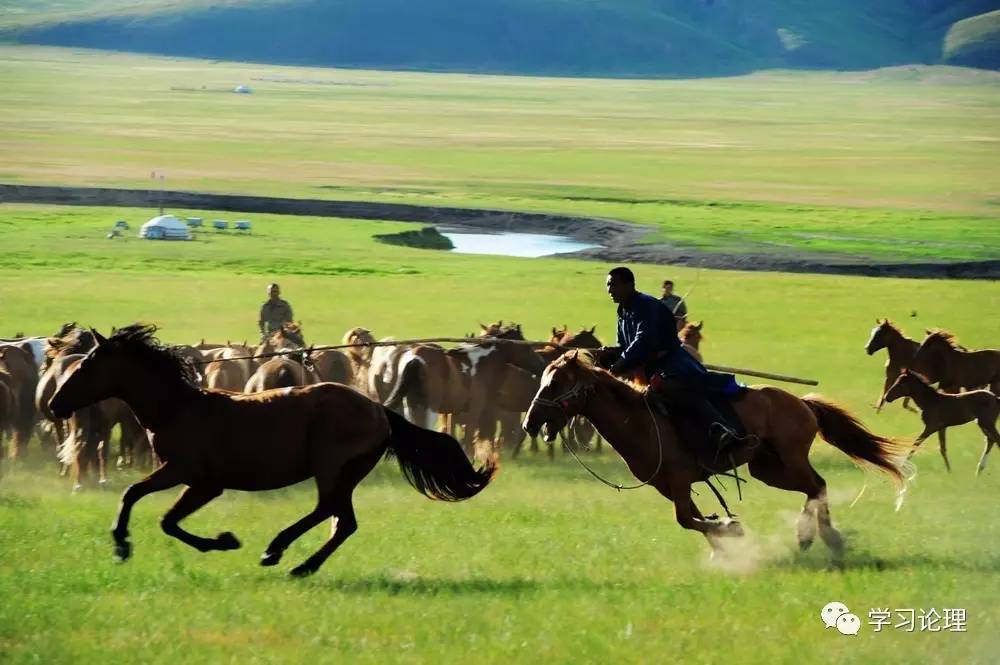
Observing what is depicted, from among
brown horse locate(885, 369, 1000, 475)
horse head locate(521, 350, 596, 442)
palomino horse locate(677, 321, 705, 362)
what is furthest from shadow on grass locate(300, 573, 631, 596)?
palomino horse locate(677, 321, 705, 362)

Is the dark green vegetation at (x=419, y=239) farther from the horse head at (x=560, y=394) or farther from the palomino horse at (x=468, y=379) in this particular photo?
the horse head at (x=560, y=394)

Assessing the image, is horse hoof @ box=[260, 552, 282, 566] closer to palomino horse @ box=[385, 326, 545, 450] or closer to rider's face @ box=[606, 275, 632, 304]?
rider's face @ box=[606, 275, 632, 304]

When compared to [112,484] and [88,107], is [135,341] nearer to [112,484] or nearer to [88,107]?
[112,484]

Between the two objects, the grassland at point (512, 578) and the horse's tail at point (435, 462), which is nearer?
the grassland at point (512, 578)

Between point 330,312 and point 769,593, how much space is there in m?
28.0

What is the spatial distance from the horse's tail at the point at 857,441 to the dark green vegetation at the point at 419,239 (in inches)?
1801

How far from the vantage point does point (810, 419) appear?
13695 mm

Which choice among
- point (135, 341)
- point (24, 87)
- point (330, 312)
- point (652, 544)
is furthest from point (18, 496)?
point (24, 87)

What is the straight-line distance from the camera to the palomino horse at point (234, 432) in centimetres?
1213

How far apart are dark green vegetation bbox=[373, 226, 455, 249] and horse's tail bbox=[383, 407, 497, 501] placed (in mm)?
46775

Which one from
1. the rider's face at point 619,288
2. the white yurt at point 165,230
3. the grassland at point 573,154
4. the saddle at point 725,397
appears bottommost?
the white yurt at point 165,230

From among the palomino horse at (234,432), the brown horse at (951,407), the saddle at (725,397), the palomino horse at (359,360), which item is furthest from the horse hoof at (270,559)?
the brown horse at (951,407)

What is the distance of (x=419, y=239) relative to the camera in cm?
6094

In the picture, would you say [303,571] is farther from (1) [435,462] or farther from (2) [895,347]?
(2) [895,347]
